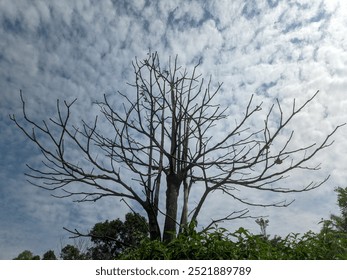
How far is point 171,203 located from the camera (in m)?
3.43

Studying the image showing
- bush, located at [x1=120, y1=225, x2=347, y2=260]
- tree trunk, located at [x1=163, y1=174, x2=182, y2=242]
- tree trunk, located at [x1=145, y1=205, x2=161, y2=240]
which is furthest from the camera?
tree trunk, located at [x1=145, y1=205, x2=161, y2=240]

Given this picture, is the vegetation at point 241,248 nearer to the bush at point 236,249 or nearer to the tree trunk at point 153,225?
the bush at point 236,249

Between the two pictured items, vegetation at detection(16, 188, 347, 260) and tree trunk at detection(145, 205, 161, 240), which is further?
tree trunk at detection(145, 205, 161, 240)

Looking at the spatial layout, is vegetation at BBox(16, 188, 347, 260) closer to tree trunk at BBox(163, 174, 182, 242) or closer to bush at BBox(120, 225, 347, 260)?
bush at BBox(120, 225, 347, 260)

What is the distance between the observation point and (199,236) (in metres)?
2.19

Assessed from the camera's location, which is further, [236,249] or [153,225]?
[153,225]

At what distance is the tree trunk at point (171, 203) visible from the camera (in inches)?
127

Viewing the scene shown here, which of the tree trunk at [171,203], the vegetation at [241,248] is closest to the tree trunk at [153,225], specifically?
the tree trunk at [171,203]

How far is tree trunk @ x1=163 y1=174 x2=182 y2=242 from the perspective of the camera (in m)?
3.22

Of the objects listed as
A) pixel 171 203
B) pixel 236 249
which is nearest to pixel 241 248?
pixel 236 249

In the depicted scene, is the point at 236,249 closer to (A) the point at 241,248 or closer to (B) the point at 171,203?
(A) the point at 241,248

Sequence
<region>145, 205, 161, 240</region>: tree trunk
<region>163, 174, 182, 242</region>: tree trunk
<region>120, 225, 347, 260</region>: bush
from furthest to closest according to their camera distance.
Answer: <region>145, 205, 161, 240</region>: tree trunk → <region>163, 174, 182, 242</region>: tree trunk → <region>120, 225, 347, 260</region>: bush

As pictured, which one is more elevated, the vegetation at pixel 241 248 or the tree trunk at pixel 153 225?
the tree trunk at pixel 153 225

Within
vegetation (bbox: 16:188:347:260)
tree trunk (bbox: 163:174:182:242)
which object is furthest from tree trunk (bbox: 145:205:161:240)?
vegetation (bbox: 16:188:347:260)
